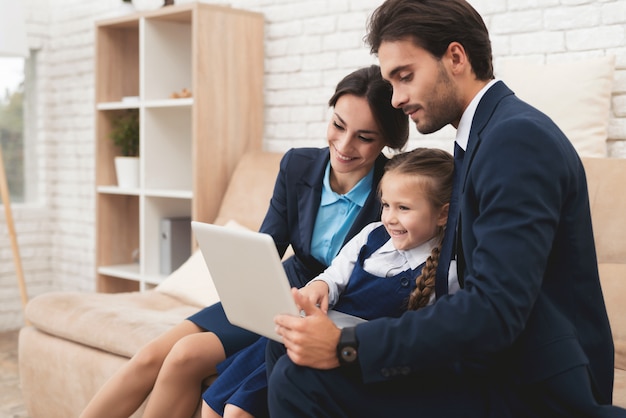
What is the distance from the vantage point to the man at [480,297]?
136 centimetres

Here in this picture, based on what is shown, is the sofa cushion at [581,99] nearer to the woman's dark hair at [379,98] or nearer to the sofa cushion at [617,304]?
the sofa cushion at [617,304]

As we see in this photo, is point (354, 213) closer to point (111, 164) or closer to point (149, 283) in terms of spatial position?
point (149, 283)

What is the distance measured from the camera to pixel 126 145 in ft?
13.6

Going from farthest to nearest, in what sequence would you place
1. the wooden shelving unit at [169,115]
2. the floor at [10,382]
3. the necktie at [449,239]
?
the wooden shelving unit at [169,115] → the floor at [10,382] → the necktie at [449,239]

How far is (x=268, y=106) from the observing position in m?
3.85

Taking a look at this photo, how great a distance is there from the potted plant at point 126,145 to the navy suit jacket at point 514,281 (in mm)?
2763

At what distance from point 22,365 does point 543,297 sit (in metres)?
2.18

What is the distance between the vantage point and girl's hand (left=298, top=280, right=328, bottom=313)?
1754mm

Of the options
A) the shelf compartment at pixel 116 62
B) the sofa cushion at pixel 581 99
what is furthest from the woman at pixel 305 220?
the shelf compartment at pixel 116 62

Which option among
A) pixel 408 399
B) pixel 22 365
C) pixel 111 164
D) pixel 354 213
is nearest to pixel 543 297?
pixel 408 399

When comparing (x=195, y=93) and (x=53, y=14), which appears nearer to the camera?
(x=195, y=93)

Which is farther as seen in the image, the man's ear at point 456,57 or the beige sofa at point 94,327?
the beige sofa at point 94,327

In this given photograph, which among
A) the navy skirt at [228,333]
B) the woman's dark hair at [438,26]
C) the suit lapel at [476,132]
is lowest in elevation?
the navy skirt at [228,333]

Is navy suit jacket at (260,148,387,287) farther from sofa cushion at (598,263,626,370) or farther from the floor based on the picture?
the floor
